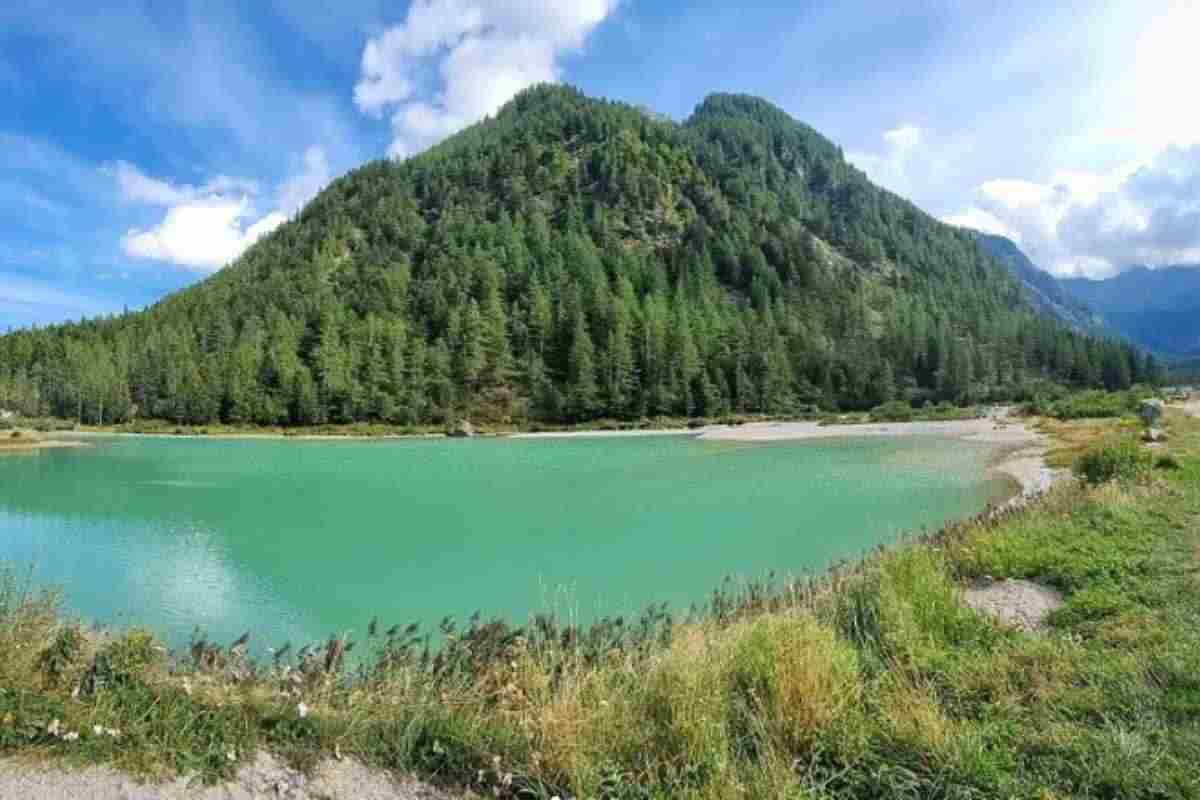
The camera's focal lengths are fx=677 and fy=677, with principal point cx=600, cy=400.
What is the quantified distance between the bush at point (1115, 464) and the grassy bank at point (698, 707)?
11691mm

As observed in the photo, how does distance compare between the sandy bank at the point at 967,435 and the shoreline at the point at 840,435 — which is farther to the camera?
the shoreline at the point at 840,435

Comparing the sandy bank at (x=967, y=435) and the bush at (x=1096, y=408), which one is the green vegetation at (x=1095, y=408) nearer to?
the bush at (x=1096, y=408)

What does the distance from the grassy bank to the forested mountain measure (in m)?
94.3

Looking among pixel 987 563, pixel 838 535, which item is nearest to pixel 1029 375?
pixel 838 535

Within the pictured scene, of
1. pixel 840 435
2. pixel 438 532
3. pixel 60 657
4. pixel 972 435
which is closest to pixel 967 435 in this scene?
pixel 972 435

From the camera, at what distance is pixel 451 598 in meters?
14.2

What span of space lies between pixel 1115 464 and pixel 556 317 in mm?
107479

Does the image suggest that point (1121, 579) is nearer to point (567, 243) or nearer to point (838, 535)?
point (838, 535)

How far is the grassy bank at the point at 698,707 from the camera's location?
14.7 ft

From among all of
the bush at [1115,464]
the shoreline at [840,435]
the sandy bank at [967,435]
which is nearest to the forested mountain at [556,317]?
the shoreline at [840,435]

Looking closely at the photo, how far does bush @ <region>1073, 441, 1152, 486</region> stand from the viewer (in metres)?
17.5

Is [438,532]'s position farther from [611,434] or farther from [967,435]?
[611,434]

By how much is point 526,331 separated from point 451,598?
351ft

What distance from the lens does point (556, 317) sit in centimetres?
12212
